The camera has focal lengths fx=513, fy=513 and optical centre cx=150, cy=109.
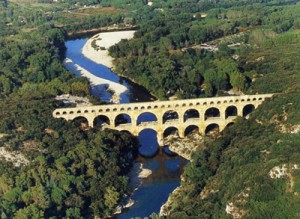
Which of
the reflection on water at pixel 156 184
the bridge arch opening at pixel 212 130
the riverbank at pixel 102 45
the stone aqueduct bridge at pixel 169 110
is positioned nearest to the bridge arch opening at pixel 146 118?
the stone aqueduct bridge at pixel 169 110

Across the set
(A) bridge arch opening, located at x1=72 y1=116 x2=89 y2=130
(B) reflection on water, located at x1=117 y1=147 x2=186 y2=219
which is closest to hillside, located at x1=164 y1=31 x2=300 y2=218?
(B) reflection on water, located at x1=117 y1=147 x2=186 y2=219

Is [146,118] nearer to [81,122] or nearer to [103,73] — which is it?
[81,122]

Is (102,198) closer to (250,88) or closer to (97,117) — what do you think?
(97,117)

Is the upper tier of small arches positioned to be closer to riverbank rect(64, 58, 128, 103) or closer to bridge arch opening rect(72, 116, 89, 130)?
bridge arch opening rect(72, 116, 89, 130)

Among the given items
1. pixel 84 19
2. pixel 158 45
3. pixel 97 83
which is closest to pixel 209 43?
pixel 158 45

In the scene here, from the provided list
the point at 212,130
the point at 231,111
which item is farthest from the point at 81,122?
the point at 231,111

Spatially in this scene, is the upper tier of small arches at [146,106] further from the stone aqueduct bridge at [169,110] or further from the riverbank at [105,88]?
the riverbank at [105,88]

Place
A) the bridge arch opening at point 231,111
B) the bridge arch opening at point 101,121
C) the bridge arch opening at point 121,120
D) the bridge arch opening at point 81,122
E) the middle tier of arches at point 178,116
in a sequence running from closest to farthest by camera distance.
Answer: the bridge arch opening at point 81,122
the middle tier of arches at point 178,116
the bridge arch opening at point 101,121
the bridge arch opening at point 121,120
the bridge arch opening at point 231,111
